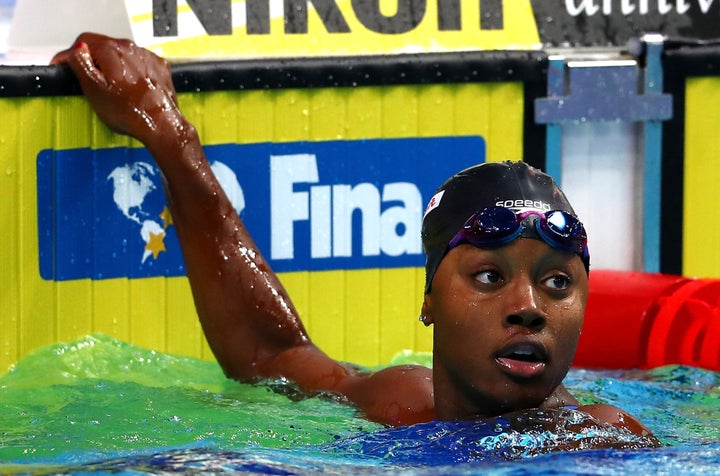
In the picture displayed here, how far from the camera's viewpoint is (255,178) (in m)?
4.46

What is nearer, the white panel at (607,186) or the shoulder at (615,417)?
the shoulder at (615,417)

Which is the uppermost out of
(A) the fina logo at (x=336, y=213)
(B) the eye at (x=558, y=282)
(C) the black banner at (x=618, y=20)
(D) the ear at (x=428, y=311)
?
(C) the black banner at (x=618, y=20)

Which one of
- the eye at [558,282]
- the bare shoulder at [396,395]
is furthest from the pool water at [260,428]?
the eye at [558,282]

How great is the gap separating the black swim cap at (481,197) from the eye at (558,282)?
0.44 feet

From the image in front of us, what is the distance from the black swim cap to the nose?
0.67ft

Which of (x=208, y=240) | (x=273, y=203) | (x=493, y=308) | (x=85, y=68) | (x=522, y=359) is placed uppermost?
(x=85, y=68)

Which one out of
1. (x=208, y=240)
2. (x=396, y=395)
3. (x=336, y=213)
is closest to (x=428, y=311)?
(x=396, y=395)

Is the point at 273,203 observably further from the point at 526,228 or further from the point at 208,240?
the point at 526,228

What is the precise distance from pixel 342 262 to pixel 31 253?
107cm

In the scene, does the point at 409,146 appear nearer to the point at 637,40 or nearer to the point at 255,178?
the point at 255,178

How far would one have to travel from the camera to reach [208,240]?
3.88 meters

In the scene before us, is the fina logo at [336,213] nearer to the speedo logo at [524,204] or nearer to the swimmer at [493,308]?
the swimmer at [493,308]

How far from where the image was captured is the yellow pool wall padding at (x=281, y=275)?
4219mm

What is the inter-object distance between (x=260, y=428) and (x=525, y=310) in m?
0.88
